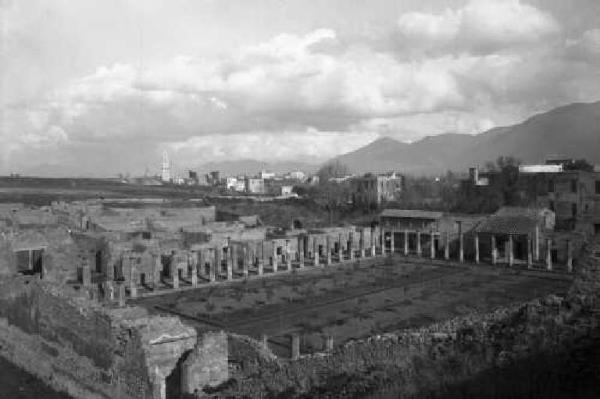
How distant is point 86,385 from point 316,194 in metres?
64.9

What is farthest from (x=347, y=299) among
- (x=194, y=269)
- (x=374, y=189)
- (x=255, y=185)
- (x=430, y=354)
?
(x=255, y=185)

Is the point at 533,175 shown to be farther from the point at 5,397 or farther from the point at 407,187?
the point at 5,397

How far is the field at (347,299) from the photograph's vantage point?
74.1ft

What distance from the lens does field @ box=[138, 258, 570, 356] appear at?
74.1ft

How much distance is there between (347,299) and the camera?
28.4 meters

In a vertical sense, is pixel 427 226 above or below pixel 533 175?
below

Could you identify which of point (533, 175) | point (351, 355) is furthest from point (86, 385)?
point (533, 175)

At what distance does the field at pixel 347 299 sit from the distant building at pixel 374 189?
34.2 metres

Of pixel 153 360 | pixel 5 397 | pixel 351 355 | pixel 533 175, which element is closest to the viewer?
pixel 351 355

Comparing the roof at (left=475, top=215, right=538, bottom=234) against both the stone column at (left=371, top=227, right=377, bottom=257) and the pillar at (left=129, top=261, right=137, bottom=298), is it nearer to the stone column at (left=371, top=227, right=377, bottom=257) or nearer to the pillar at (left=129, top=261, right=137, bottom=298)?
the stone column at (left=371, top=227, right=377, bottom=257)

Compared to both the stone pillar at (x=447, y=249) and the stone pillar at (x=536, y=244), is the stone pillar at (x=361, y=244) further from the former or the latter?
the stone pillar at (x=536, y=244)

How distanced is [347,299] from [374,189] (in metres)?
48.5

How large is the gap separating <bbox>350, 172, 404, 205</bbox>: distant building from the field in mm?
34206

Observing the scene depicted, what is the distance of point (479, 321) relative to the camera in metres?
10.9
